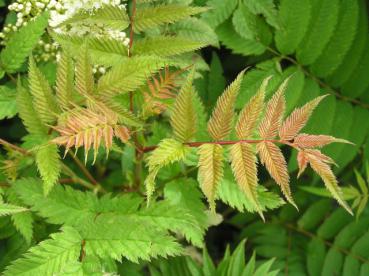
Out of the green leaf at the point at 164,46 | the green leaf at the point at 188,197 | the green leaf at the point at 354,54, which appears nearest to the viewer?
the green leaf at the point at 164,46

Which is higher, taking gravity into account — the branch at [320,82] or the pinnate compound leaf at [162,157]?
the pinnate compound leaf at [162,157]

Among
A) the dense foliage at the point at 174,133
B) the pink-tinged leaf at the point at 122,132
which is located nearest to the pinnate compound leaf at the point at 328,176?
the dense foliage at the point at 174,133

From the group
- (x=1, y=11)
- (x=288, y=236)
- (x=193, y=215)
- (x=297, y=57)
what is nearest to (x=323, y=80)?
(x=297, y=57)

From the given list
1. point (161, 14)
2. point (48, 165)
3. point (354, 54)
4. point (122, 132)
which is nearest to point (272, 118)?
point (122, 132)

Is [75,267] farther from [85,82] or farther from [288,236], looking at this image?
[288,236]

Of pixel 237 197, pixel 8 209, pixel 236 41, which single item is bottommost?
pixel 237 197

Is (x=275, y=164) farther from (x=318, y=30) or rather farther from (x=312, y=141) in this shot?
(x=318, y=30)

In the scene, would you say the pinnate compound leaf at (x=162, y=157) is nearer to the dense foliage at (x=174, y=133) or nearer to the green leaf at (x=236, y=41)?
the dense foliage at (x=174, y=133)
